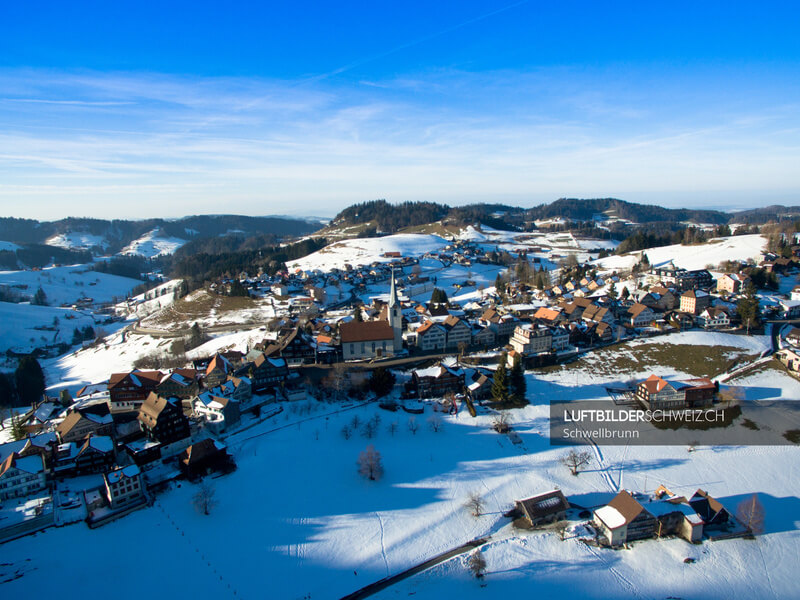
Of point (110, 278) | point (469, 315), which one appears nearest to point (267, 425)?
point (469, 315)

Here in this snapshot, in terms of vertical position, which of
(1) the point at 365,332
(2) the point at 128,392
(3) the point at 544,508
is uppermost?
(1) the point at 365,332

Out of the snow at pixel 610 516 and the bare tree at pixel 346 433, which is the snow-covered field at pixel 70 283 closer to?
the bare tree at pixel 346 433

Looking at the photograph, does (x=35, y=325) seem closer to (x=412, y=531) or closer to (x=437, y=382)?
(x=437, y=382)

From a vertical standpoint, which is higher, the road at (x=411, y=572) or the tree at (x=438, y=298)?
the tree at (x=438, y=298)

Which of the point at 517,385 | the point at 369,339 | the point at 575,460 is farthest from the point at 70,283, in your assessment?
the point at 575,460

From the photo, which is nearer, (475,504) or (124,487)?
(124,487)

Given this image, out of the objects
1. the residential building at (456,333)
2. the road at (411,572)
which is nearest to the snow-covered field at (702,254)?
the residential building at (456,333)
